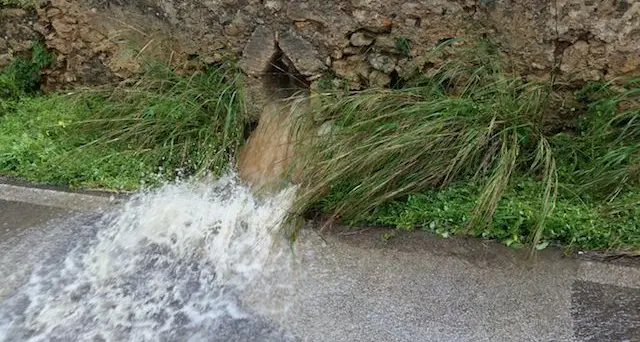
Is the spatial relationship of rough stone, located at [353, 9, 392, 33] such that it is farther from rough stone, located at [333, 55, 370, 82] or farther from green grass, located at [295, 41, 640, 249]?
green grass, located at [295, 41, 640, 249]

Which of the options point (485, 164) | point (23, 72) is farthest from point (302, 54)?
point (23, 72)

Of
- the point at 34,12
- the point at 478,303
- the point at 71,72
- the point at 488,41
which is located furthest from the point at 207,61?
the point at 478,303

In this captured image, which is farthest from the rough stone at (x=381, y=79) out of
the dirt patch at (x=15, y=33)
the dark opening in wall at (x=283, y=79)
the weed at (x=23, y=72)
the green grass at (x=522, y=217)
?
the dirt patch at (x=15, y=33)

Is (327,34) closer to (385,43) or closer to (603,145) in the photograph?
(385,43)

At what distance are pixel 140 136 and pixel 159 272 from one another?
1.28 m

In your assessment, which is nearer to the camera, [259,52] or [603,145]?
[603,145]

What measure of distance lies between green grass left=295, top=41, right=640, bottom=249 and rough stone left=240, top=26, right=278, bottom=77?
0.77m

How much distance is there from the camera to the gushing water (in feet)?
9.09

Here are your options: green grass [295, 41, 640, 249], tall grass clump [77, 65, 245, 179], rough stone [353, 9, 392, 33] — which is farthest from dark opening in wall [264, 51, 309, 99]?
green grass [295, 41, 640, 249]

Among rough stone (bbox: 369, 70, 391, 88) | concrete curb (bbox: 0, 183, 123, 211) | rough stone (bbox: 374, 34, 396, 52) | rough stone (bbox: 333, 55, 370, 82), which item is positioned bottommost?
concrete curb (bbox: 0, 183, 123, 211)

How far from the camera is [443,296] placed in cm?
276

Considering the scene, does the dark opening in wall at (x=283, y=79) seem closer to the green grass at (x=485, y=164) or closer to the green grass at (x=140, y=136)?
the green grass at (x=140, y=136)

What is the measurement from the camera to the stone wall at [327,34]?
3350 mm

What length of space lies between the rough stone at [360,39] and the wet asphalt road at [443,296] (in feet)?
4.07
